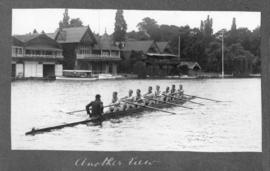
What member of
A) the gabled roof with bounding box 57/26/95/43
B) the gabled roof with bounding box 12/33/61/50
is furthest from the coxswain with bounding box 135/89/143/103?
the gabled roof with bounding box 12/33/61/50

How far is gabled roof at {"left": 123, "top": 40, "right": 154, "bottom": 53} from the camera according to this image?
333 cm

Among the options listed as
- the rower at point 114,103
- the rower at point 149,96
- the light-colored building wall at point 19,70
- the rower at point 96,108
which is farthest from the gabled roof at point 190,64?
the light-colored building wall at point 19,70

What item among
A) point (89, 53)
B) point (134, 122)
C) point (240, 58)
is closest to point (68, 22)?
point (89, 53)

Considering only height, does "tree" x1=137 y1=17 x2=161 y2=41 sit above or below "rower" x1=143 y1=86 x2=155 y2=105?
above

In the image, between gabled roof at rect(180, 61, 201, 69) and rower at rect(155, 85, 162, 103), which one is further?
rower at rect(155, 85, 162, 103)

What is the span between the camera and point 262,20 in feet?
10.6

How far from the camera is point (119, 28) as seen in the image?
327 cm

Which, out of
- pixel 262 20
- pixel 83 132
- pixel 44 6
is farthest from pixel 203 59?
pixel 44 6

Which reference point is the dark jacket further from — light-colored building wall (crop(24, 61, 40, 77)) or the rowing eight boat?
light-colored building wall (crop(24, 61, 40, 77))

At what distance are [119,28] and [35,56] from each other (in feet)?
2.52
